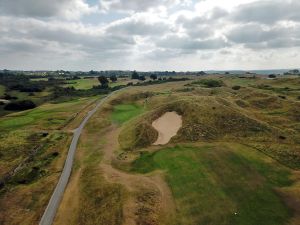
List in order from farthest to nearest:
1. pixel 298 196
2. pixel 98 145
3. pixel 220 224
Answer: pixel 98 145
pixel 298 196
pixel 220 224

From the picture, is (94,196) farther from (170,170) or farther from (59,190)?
(170,170)

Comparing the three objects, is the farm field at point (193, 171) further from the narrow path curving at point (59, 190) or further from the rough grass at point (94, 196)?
the narrow path curving at point (59, 190)

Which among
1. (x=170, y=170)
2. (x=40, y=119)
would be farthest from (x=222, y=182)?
(x=40, y=119)

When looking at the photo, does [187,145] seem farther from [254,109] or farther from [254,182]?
[254,109]

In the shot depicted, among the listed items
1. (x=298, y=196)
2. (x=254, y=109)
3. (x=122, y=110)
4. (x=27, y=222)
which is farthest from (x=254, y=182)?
(x=122, y=110)

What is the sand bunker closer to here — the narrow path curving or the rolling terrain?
the rolling terrain

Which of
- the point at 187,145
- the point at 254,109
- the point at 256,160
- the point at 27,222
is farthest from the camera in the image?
the point at 254,109
